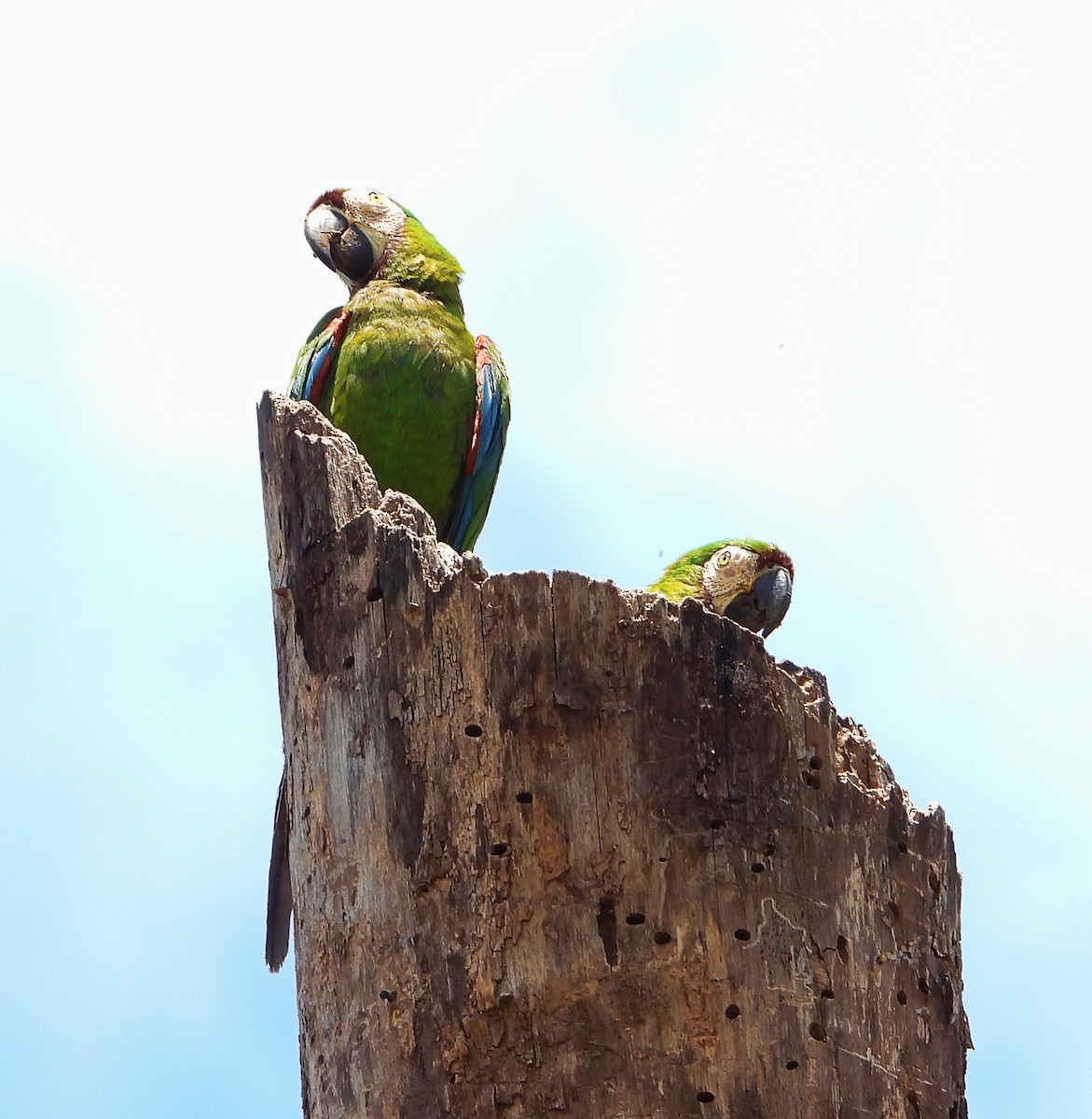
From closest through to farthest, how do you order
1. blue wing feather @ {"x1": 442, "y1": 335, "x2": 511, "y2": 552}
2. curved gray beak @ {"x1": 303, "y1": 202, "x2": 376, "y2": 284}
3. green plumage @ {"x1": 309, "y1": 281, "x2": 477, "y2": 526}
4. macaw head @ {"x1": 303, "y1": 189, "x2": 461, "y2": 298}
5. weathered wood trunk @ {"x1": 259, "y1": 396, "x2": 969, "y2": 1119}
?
weathered wood trunk @ {"x1": 259, "y1": 396, "x2": 969, "y2": 1119} < green plumage @ {"x1": 309, "y1": 281, "x2": 477, "y2": 526} < blue wing feather @ {"x1": 442, "y1": 335, "x2": 511, "y2": 552} < macaw head @ {"x1": 303, "y1": 189, "x2": 461, "y2": 298} < curved gray beak @ {"x1": 303, "y1": 202, "x2": 376, "y2": 284}

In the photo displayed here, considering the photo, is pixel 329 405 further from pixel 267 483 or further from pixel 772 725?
pixel 772 725

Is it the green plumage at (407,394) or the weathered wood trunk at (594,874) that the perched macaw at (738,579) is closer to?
the green plumage at (407,394)

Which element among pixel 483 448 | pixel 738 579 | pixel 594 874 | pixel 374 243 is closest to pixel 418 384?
pixel 483 448

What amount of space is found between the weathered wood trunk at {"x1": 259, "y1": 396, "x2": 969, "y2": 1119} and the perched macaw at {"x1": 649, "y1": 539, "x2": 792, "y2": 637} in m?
→ 3.57

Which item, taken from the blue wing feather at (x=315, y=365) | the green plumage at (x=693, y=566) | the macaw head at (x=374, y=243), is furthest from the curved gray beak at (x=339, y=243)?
the green plumage at (x=693, y=566)

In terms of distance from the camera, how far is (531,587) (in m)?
3.19

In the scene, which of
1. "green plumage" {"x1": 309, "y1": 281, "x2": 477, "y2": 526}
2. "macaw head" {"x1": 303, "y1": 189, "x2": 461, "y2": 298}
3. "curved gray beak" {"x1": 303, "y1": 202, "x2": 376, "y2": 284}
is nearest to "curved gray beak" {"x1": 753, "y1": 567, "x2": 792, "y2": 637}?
"green plumage" {"x1": 309, "y1": 281, "x2": 477, "y2": 526}

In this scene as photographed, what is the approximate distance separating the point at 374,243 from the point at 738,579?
2248 mm

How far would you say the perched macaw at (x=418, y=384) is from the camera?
217 inches

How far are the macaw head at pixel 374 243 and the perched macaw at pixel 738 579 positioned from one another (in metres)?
1.83

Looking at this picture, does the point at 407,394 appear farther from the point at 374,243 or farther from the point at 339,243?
the point at 339,243

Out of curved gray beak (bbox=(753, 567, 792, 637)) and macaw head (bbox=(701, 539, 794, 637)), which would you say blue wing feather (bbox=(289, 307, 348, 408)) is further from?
curved gray beak (bbox=(753, 567, 792, 637))

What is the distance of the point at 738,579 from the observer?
22.7 feet

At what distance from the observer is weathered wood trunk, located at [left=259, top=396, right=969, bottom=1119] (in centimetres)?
293
